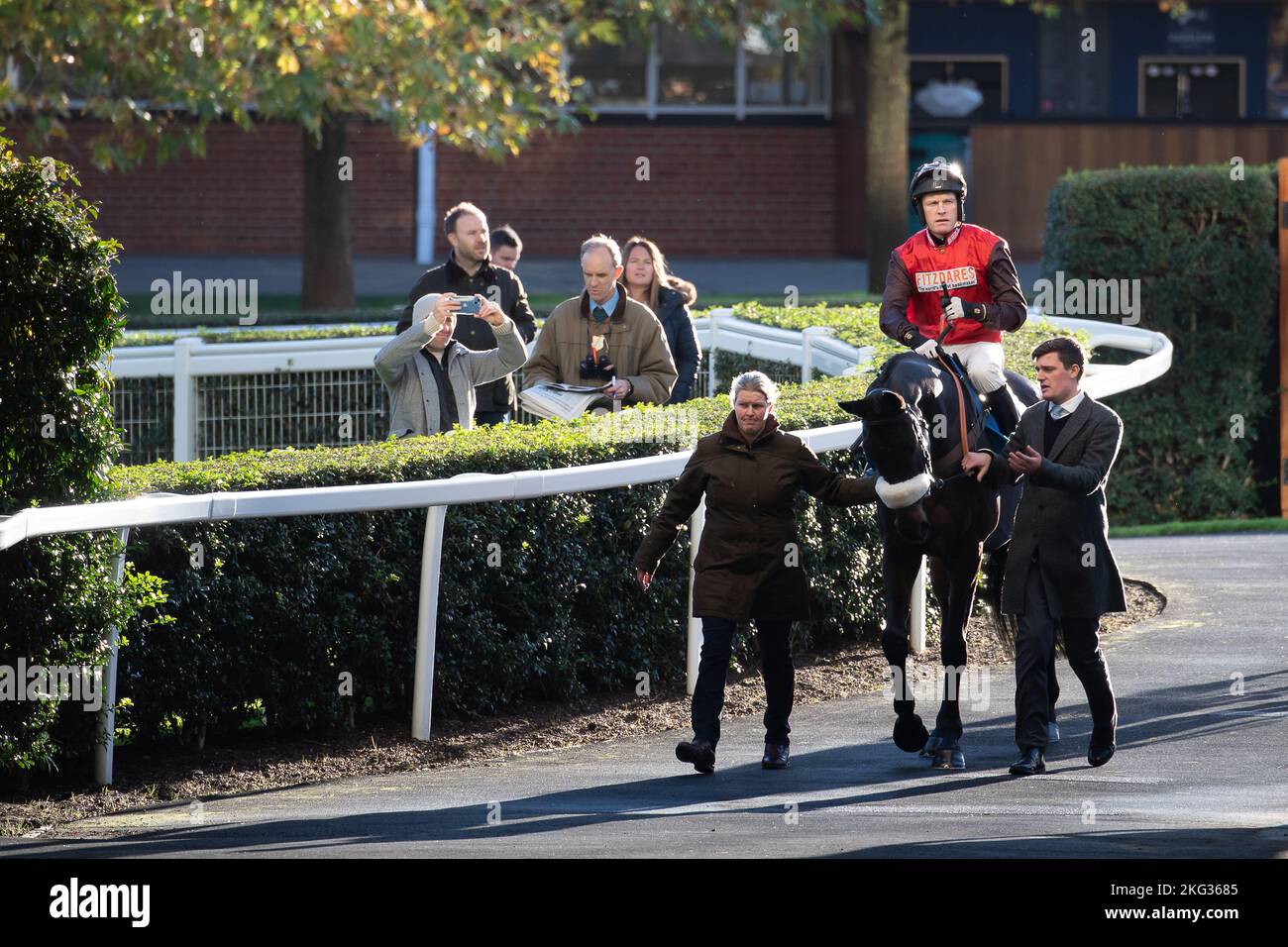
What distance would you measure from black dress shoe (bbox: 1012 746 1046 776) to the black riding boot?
1384 millimetres

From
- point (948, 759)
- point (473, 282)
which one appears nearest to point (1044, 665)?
point (948, 759)

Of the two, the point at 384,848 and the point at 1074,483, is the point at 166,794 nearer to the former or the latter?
the point at 384,848

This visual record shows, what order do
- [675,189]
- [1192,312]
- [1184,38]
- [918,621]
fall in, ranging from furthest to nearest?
[675,189] < [1184,38] < [1192,312] < [918,621]

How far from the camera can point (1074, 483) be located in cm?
765

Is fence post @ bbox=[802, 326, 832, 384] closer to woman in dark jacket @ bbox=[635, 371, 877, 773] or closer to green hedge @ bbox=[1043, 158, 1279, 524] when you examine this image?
green hedge @ bbox=[1043, 158, 1279, 524]

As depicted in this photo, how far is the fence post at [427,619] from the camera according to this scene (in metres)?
8.12

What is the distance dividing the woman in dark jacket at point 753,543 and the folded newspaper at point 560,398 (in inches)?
105

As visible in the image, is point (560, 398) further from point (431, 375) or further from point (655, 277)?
point (655, 277)

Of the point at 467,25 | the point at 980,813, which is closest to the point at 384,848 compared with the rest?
the point at 980,813

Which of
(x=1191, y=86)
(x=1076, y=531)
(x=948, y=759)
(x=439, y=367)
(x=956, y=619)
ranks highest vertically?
(x=1191, y=86)

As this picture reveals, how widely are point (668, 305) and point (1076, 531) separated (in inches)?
177

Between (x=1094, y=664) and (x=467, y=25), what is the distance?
13243mm

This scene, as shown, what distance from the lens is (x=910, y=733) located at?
7934 mm

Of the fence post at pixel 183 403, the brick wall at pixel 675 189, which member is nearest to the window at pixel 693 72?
the brick wall at pixel 675 189
